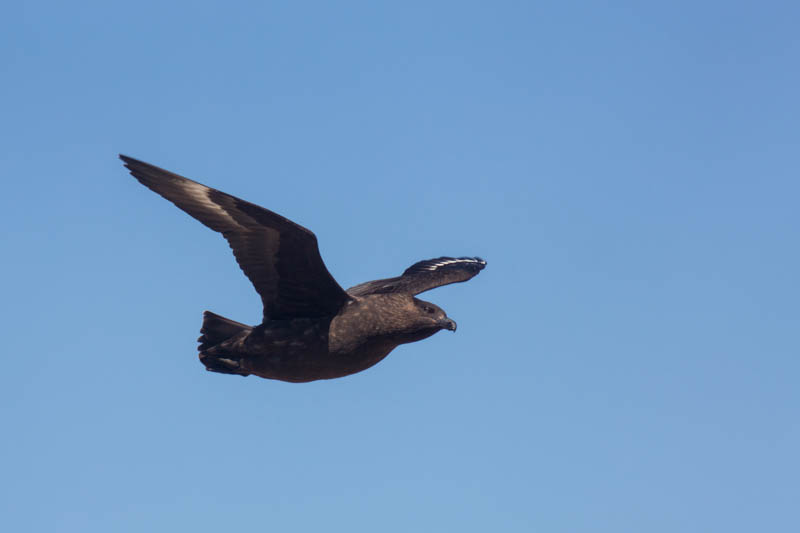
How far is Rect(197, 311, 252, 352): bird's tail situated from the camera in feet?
29.9

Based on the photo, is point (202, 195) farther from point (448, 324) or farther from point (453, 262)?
point (453, 262)

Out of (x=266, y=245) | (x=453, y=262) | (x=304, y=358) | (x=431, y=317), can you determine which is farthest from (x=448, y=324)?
(x=453, y=262)

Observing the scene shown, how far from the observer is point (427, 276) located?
11.4 meters

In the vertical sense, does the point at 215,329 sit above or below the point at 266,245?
below

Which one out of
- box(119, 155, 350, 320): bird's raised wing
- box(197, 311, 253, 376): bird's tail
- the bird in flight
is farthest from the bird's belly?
box(119, 155, 350, 320): bird's raised wing

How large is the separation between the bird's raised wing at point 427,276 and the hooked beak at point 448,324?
1.29 m

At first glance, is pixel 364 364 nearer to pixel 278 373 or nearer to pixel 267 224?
pixel 278 373

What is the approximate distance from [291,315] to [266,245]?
2.19 ft

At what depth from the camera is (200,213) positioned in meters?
8.48

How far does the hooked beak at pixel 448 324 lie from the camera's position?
9031mm

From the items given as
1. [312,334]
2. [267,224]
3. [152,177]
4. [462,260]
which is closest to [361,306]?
[312,334]

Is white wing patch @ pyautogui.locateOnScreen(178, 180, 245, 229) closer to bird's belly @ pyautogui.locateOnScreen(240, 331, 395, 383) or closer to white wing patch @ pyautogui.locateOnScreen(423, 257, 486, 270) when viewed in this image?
bird's belly @ pyautogui.locateOnScreen(240, 331, 395, 383)

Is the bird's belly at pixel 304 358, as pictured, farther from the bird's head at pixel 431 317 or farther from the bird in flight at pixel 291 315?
the bird's head at pixel 431 317

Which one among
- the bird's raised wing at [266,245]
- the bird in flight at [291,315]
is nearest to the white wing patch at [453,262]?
the bird in flight at [291,315]
